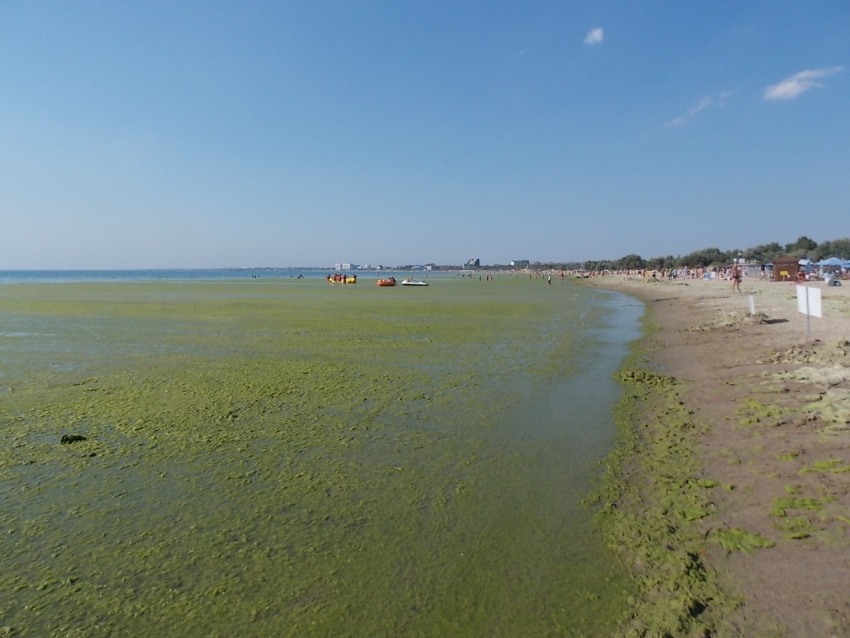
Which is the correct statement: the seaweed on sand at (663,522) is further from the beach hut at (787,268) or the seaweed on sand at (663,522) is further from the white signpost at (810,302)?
the beach hut at (787,268)

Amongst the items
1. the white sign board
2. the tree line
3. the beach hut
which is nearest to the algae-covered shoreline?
the white sign board

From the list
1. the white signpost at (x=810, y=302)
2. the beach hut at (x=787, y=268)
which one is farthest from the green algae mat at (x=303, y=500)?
the beach hut at (x=787, y=268)

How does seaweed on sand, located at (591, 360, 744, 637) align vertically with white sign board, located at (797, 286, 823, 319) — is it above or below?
below

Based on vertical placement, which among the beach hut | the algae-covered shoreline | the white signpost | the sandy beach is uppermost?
the beach hut

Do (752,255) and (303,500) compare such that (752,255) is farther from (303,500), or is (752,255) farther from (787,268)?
(303,500)

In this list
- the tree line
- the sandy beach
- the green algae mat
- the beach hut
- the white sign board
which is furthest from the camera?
the tree line

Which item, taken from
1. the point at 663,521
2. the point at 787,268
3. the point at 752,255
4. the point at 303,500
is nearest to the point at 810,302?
the point at 663,521

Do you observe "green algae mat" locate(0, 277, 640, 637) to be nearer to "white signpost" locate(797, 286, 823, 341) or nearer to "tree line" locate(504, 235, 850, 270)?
"white signpost" locate(797, 286, 823, 341)

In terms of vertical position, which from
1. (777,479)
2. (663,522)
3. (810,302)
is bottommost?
(663,522)
